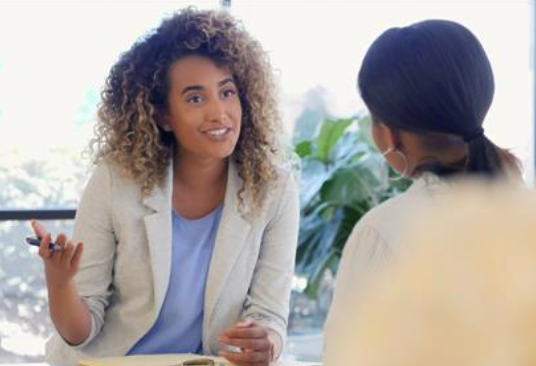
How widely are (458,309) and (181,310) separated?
5.46 ft

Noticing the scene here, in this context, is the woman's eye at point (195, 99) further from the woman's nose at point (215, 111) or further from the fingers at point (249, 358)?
the fingers at point (249, 358)

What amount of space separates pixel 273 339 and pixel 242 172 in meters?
0.44

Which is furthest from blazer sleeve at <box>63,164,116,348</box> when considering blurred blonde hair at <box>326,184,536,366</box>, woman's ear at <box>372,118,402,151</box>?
blurred blonde hair at <box>326,184,536,366</box>

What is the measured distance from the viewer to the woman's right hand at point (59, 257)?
6.50 ft

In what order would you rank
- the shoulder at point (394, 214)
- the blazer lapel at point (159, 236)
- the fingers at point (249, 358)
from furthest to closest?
the blazer lapel at point (159, 236), the fingers at point (249, 358), the shoulder at point (394, 214)

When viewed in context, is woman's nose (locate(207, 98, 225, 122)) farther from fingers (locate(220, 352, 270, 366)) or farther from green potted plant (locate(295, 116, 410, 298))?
green potted plant (locate(295, 116, 410, 298))

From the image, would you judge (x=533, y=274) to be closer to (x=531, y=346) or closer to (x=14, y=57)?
(x=531, y=346)

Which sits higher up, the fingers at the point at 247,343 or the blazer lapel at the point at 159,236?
the blazer lapel at the point at 159,236

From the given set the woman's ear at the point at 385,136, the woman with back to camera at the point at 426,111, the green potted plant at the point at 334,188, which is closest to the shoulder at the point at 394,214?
the woman with back to camera at the point at 426,111

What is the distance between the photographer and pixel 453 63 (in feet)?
4.67

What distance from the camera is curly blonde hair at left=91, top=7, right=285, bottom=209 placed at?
240 cm

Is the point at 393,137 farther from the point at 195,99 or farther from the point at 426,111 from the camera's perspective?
the point at 195,99

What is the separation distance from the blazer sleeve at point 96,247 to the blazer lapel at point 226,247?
0.24 metres

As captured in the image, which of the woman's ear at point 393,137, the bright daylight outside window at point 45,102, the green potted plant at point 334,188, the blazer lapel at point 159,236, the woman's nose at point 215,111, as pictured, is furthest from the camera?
the green potted plant at point 334,188
